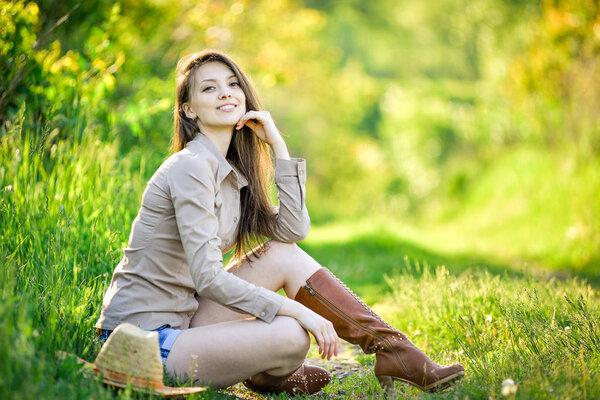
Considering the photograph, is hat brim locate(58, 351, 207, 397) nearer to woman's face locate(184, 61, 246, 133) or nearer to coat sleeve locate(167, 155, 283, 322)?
coat sleeve locate(167, 155, 283, 322)

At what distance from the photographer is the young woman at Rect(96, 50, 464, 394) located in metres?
2.37

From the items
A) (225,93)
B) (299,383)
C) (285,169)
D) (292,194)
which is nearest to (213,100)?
(225,93)

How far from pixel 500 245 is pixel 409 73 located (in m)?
16.4

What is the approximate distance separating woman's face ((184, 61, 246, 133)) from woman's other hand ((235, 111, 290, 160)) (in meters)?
0.10

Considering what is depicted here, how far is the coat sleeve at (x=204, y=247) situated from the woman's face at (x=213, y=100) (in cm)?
37

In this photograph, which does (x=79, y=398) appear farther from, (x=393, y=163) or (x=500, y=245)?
(x=393, y=163)

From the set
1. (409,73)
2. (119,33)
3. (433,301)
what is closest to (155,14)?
(119,33)

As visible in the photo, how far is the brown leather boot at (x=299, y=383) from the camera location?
8.87 feet

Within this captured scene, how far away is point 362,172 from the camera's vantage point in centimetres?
1358

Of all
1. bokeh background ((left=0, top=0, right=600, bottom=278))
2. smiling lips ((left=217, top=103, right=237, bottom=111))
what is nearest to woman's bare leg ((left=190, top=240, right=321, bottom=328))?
smiling lips ((left=217, top=103, right=237, bottom=111))

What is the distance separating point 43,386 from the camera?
1877 millimetres

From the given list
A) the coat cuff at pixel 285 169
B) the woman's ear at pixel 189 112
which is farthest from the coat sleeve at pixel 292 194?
the woman's ear at pixel 189 112

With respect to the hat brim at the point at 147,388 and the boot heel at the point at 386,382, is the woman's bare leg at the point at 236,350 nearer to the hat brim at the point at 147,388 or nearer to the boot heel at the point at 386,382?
the hat brim at the point at 147,388

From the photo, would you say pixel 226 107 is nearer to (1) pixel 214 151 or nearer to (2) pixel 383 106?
(1) pixel 214 151
